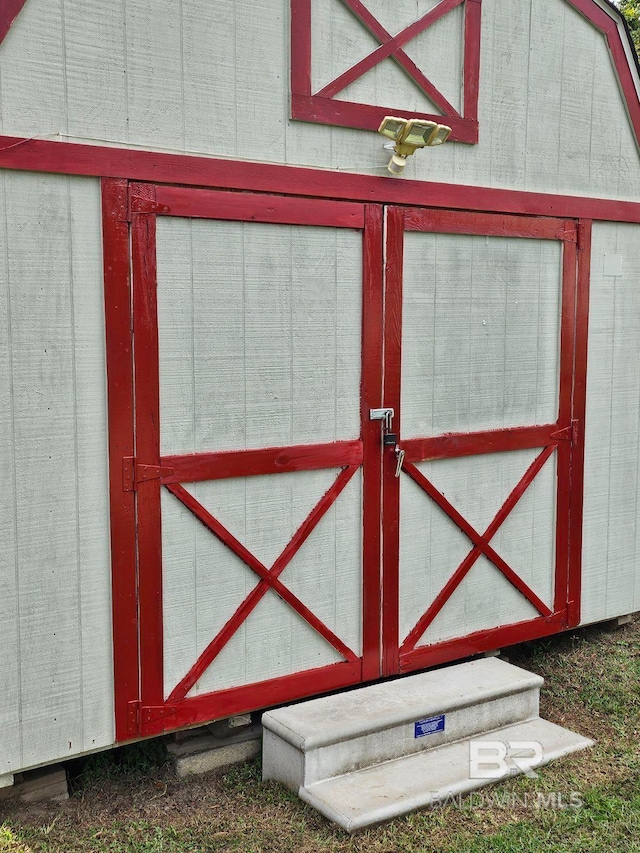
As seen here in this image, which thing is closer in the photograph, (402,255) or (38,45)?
(38,45)

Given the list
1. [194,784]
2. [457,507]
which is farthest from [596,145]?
[194,784]

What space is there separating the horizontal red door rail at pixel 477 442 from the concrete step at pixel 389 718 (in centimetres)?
111

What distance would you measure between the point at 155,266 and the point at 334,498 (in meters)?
1.37

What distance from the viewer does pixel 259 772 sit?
411 centimetres

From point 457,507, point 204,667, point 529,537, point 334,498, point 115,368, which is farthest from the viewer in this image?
point 529,537

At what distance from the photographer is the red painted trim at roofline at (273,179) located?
11.3 feet

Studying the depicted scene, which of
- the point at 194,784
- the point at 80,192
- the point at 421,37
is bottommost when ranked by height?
the point at 194,784

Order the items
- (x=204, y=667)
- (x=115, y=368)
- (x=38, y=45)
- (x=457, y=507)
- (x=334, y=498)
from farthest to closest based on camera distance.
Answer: (x=457, y=507), (x=334, y=498), (x=204, y=667), (x=115, y=368), (x=38, y=45)

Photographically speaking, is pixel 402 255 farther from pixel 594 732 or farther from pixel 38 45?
pixel 594 732

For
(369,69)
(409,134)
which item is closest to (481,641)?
(409,134)

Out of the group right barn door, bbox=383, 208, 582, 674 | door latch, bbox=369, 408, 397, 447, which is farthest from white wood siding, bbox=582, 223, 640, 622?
door latch, bbox=369, 408, 397, 447

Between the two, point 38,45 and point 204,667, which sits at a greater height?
point 38,45

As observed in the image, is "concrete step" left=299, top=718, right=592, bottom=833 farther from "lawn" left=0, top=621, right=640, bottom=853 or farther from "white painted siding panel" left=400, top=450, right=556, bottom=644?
"white painted siding panel" left=400, top=450, right=556, bottom=644

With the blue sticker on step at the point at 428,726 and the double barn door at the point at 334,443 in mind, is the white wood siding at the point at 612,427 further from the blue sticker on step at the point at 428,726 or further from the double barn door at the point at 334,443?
the blue sticker on step at the point at 428,726
